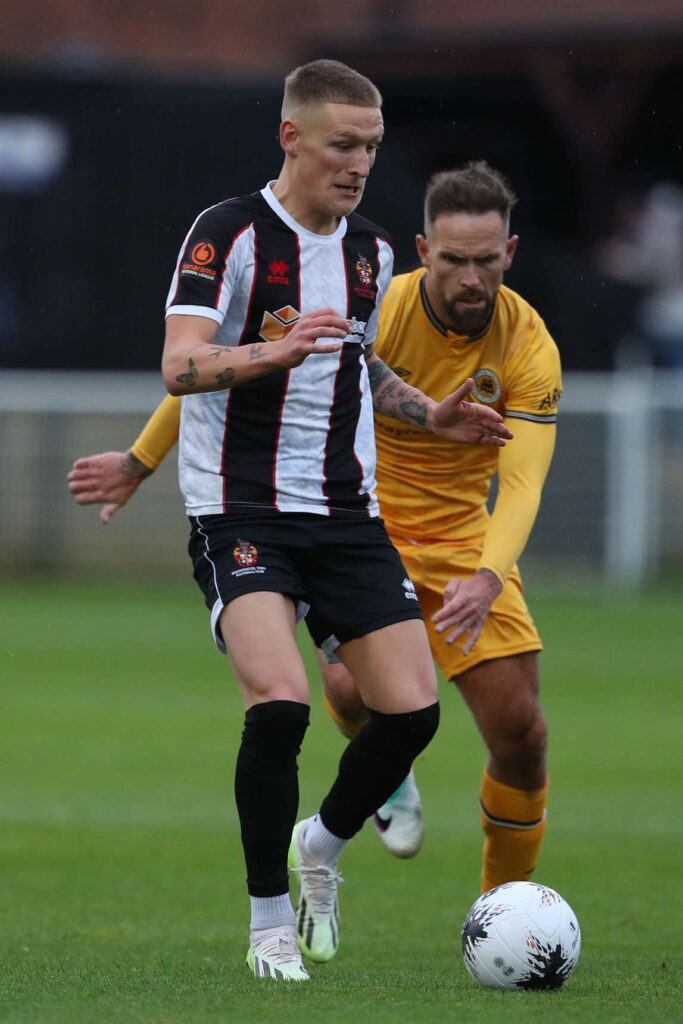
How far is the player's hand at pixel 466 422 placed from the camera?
579 cm

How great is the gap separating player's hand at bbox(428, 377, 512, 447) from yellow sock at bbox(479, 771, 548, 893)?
143cm

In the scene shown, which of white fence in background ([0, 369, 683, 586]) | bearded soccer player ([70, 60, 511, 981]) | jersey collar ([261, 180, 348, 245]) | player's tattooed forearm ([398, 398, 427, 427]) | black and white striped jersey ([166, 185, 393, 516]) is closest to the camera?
bearded soccer player ([70, 60, 511, 981])

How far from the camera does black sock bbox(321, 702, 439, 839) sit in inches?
218

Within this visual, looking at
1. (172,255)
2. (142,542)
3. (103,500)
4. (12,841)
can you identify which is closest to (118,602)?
(142,542)

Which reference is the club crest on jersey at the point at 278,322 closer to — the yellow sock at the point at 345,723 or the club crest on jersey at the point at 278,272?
the club crest on jersey at the point at 278,272

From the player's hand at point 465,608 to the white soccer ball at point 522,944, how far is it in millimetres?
808

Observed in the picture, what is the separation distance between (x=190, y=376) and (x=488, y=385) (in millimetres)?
1691

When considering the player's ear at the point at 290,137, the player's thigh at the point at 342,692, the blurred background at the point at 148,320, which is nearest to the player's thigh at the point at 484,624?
the player's thigh at the point at 342,692

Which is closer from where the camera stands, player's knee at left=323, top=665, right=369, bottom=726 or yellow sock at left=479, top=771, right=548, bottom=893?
yellow sock at left=479, top=771, right=548, bottom=893

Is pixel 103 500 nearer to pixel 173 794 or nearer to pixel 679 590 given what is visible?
pixel 173 794

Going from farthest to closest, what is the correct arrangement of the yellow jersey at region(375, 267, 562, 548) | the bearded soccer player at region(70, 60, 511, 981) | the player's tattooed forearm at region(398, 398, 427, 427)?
1. the yellow jersey at region(375, 267, 562, 548)
2. the player's tattooed forearm at region(398, 398, 427, 427)
3. the bearded soccer player at region(70, 60, 511, 981)

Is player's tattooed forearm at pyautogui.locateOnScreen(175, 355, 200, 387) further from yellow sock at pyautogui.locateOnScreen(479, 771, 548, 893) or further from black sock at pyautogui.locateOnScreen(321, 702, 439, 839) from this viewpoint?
yellow sock at pyautogui.locateOnScreen(479, 771, 548, 893)

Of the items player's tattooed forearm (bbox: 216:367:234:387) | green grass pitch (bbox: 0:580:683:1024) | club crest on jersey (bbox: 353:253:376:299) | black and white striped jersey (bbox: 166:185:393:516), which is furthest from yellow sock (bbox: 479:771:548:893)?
player's tattooed forearm (bbox: 216:367:234:387)

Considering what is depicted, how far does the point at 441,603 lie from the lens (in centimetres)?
680
